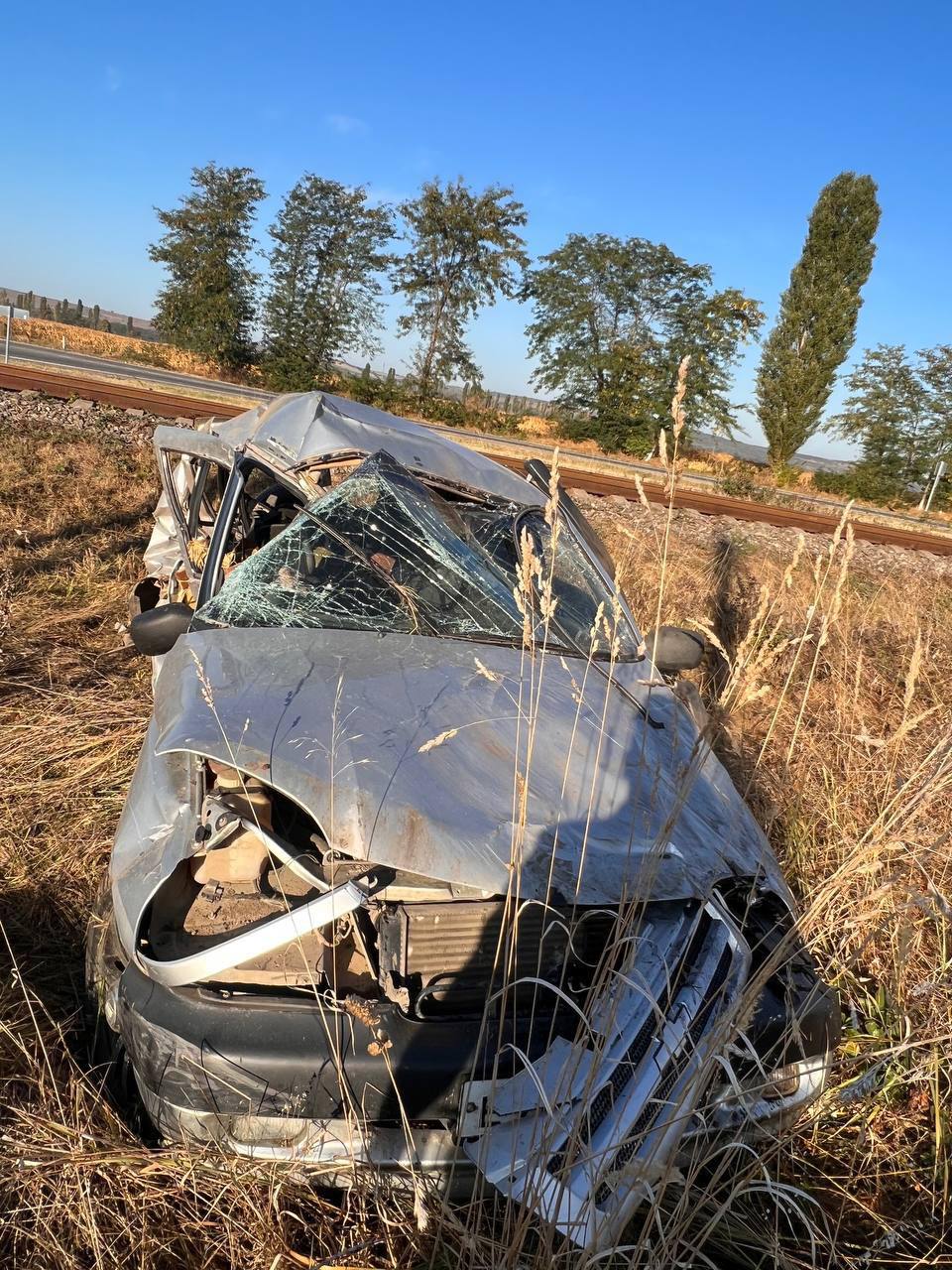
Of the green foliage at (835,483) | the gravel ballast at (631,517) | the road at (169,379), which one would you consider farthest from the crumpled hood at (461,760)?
the green foliage at (835,483)

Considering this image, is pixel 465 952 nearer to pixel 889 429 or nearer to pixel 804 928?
pixel 804 928

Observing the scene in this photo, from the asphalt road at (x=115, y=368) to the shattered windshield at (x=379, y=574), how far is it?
17.0 metres

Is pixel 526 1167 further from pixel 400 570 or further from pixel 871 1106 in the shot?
pixel 400 570

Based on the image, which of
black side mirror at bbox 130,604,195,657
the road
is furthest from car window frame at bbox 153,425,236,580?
the road

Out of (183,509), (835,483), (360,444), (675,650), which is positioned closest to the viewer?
(675,650)

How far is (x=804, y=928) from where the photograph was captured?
5.81ft

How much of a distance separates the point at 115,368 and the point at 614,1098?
24.1m

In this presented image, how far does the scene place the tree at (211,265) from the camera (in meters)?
25.1

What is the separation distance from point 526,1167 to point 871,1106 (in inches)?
53.9

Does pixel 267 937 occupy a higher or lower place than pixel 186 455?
lower

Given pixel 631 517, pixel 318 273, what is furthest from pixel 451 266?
pixel 631 517

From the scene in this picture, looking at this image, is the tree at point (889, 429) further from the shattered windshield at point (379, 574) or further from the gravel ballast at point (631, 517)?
the shattered windshield at point (379, 574)

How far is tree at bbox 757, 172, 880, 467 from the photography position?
24672mm

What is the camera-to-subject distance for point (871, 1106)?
7.35ft
